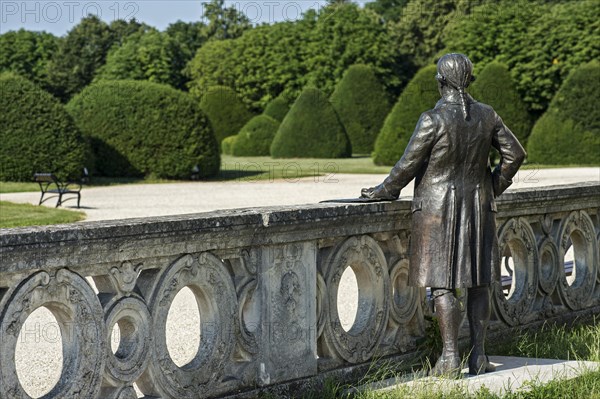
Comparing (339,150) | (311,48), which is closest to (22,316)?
(339,150)

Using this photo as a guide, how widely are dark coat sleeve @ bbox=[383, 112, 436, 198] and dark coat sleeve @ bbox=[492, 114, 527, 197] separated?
1.19 ft

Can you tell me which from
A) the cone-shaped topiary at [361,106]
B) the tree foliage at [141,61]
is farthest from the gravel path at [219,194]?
the tree foliage at [141,61]

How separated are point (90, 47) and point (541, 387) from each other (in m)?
60.4

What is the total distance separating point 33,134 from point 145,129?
311cm

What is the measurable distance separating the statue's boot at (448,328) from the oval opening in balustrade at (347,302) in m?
2.41

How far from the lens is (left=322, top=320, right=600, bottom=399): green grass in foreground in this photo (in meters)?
4.66

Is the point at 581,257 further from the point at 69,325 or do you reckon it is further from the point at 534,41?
the point at 534,41

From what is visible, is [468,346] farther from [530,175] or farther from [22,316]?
[530,175]

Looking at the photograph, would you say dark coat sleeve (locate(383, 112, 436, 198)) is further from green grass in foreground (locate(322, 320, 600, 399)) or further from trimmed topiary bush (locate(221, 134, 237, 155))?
trimmed topiary bush (locate(221, 134, 237, 155))

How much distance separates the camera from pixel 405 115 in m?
28.5

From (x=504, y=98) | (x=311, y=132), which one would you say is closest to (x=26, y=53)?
(x=311, y=132)

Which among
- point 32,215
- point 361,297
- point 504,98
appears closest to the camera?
point 361,297

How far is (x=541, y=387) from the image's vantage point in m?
4.79

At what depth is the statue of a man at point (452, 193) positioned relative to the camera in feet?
16.1
